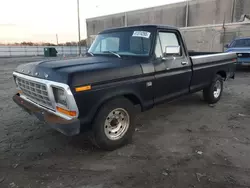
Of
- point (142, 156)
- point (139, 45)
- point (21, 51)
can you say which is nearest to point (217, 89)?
point (139, 45)

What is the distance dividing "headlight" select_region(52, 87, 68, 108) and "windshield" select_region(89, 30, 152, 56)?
5.29 ft

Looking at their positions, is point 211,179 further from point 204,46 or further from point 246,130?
point 204,46

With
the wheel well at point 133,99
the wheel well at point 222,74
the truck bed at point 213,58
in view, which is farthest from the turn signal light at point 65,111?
the wheel well at point 222,74

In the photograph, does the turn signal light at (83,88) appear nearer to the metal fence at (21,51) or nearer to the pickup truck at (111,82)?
the pickup truck at (111,82)

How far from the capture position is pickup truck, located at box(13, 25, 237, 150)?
2.66 metres

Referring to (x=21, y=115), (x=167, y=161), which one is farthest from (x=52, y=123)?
(x=21, y=115)

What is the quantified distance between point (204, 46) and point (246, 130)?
19.9m

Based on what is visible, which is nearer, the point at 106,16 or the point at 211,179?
the point at 211,179

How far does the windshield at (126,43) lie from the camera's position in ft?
12.0

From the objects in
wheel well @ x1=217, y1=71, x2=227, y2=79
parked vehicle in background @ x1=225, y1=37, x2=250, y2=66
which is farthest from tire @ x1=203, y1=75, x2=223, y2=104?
parked vehicle in background @ x1=225, y1=37, x2=250, y2=66

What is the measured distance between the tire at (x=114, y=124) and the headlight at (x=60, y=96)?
529 millimetres

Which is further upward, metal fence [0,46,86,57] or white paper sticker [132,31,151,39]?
metal fence [0,46,86,57]

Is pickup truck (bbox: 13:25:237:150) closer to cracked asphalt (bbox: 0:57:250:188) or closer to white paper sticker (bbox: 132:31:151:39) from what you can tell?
white paper sticker (bbox: 132:31:151:39)

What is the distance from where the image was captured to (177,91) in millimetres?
4266
